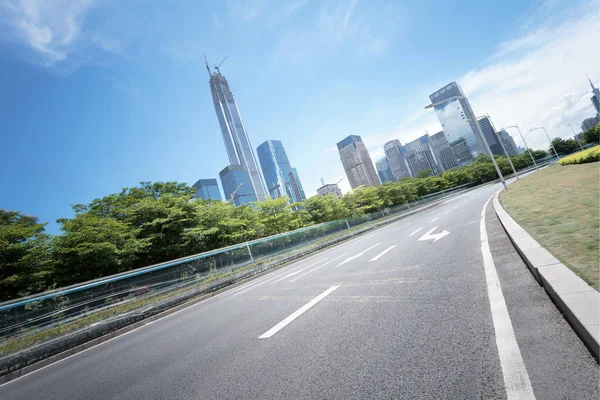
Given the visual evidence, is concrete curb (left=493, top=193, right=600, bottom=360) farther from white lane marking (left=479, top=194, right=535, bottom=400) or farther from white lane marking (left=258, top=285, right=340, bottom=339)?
white lane marking (left=258, top=285, right=340, bottom=339)

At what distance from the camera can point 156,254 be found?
22719 millimetres

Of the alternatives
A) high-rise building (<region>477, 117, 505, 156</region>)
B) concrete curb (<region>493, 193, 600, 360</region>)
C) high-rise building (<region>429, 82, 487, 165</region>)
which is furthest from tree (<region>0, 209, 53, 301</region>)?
high-rise building (<region>477, 117, 505, 156</region>)

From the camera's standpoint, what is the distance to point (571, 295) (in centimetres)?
258

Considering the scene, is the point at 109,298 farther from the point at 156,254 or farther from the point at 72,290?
the point at 156,254

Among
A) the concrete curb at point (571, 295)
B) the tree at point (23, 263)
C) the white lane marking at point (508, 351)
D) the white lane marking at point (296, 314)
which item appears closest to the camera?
the white lane marking at point (508, 351)

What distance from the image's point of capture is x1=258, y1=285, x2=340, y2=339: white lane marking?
4367mm

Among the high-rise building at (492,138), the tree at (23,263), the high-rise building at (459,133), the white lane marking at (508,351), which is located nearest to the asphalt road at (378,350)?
the white lane marking at (508,351)

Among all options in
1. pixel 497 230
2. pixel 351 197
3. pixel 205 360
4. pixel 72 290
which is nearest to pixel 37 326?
pixel 72 290

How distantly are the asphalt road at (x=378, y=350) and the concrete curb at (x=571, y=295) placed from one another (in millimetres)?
105

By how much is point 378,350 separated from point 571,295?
190 centimetres

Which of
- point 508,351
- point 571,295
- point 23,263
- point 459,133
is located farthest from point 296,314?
point 459,133

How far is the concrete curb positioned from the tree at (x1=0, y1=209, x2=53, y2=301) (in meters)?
23.0

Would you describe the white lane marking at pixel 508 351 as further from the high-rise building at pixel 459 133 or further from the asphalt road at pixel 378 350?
the high-rise building at pixel 459 133

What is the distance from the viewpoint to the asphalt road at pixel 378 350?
208 cm
